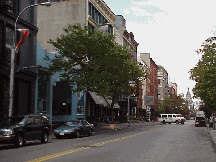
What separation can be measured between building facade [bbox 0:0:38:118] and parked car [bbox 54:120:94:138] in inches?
194

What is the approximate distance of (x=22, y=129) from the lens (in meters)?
19.5

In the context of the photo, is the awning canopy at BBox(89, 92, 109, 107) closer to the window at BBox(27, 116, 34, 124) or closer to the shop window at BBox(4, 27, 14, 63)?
the shop window at BBox(4, 27, 14, 63)

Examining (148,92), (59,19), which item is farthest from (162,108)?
(59,19)

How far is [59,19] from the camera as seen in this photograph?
5350 cm

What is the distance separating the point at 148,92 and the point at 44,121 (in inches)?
3515

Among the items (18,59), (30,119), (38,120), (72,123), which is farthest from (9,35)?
(30,119)

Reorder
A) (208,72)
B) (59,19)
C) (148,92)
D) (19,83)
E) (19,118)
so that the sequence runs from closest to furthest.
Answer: (19,118), (19,83), (208,72), (59,19), (148,92)

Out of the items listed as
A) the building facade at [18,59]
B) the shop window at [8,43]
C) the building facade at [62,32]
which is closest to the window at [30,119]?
the building facade at [18,59]

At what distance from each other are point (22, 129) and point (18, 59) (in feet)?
43.5

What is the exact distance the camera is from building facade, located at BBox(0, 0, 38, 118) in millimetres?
28328

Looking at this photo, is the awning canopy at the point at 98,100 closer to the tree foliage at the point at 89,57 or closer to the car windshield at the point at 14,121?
the tree foliage at the point at 89,57

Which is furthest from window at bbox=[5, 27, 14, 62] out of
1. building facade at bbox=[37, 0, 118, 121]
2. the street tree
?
building facade at bbox=[37, 0, 118, 121]

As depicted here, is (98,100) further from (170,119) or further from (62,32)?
(170,119)

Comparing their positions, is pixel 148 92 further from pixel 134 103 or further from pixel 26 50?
pixel 26 50
